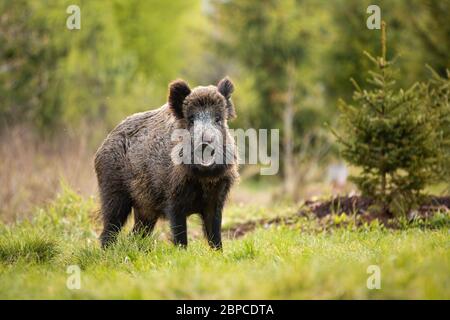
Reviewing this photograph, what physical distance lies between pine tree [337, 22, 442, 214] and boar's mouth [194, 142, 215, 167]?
8.30 ft

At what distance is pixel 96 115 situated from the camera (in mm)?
19625

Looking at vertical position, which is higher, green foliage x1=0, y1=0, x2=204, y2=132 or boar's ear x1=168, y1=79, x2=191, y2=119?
green foliage x1=0, y1=0, x2=204, y2=132

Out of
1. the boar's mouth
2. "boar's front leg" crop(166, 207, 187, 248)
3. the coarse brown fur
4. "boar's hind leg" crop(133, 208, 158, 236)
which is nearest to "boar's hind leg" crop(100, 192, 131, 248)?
the coarse brown fur

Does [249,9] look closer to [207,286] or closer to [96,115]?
[96,115]

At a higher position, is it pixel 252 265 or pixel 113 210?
pixel 113 210

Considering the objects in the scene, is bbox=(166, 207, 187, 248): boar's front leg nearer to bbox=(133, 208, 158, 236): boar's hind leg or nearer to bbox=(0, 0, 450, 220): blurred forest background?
bbox=(133, 208, 158, 236): boar's hind leg

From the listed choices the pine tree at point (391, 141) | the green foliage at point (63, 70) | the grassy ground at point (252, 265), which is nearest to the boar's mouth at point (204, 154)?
the grassy ground at point (252, 265)

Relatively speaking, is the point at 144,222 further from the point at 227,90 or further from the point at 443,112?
the point at 443,112

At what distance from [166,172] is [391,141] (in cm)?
320

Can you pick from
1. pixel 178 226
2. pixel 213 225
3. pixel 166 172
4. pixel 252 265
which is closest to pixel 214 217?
pixel 213 225

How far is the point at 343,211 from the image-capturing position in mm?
8781

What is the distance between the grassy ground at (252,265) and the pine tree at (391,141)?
2.20ft

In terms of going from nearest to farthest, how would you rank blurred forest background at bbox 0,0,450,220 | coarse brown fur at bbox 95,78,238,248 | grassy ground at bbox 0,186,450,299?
1. grassy ground at bbox 0,186,450,299
2. coarse brown fur at bbox 95,78,238,248
3. blurred forest background at bbox 0,0,450,220

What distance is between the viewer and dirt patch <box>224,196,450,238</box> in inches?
324
